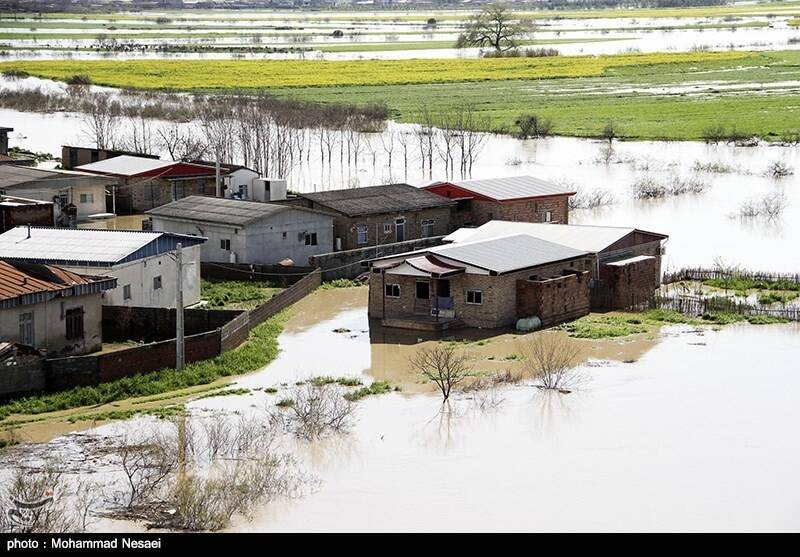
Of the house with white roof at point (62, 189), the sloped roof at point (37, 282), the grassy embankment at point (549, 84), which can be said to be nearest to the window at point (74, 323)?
the sloped roof at point (37, 282)

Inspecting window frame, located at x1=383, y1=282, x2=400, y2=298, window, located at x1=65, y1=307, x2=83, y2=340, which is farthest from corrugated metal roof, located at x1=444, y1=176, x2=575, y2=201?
window, located at x1=65, y1=307, x2=83, y2=340

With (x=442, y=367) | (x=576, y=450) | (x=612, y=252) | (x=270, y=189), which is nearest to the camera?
(x=576, y=450)

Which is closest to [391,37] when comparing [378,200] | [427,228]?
[427,228]

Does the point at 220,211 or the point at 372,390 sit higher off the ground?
the point at 220,211

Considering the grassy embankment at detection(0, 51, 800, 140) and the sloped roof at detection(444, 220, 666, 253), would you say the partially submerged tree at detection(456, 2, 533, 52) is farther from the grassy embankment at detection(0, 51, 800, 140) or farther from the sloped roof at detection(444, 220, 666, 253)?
the sloped roof at detection(444, 220, 666, 253)

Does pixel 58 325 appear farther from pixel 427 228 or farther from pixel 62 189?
pixel 62 189

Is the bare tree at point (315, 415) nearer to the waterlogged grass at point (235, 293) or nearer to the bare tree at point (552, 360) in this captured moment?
the bare tree at point (552, 360)

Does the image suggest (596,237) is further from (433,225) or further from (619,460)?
(619,460)

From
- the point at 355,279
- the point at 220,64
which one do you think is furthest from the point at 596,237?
the point at 220,64
